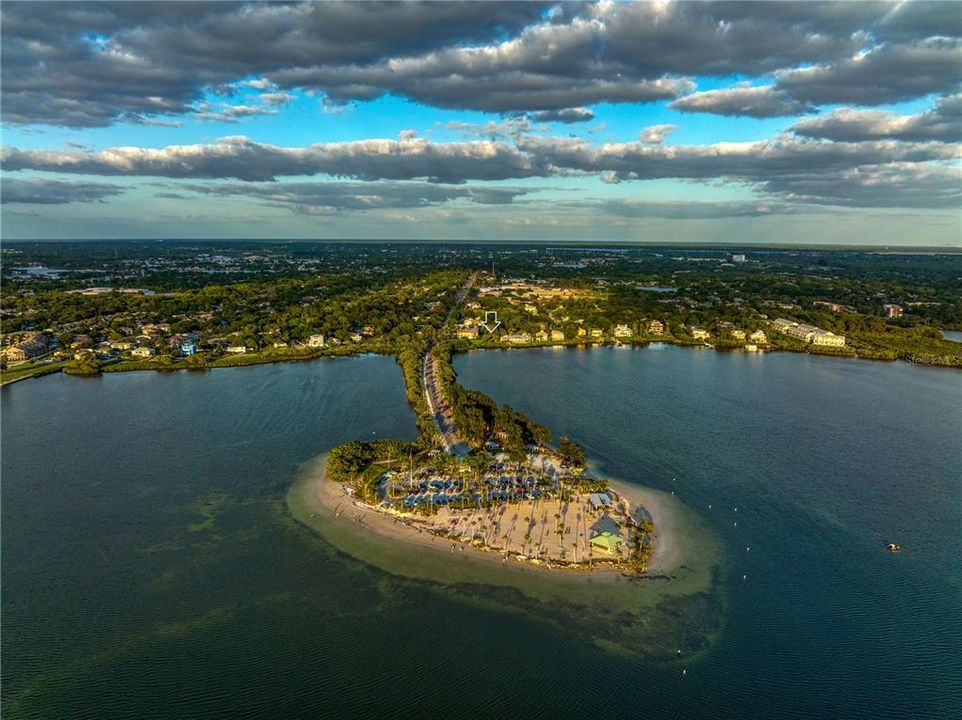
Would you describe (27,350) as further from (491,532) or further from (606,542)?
(606,542)

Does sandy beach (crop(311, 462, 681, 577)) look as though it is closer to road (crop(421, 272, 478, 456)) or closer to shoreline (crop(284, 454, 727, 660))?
shoreline (crop(284, 454, 727, 660))

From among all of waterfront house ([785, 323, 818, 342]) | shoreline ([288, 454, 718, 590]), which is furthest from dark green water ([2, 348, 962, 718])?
waterfront house ([785, 323, 818, 342])

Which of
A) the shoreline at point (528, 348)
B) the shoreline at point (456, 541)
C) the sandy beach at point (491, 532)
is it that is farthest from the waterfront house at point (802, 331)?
the sandy beach at point (491, 532)

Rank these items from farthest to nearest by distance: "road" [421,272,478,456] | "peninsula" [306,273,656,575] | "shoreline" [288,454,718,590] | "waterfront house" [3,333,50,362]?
"waterfront house" [3,333,50,362], "road" [421,272,478,456], "peninsula" [306,273,656,575], "shoreline" [288,454,718,590]

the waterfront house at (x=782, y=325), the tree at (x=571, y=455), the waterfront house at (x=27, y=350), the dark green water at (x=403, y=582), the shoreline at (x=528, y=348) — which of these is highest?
the waterfront house at (x=782, y=325)

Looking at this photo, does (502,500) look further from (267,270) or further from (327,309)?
(267,270)

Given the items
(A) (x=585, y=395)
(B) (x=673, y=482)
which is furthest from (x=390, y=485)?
(A) (x=585, y=395)

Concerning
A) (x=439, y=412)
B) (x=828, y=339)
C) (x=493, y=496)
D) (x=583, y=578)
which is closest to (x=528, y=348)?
(x=439, y=412)

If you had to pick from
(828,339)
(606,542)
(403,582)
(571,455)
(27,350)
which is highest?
(828,339)

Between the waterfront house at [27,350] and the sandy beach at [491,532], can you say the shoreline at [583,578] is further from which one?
the waterfront house at [27,350]
